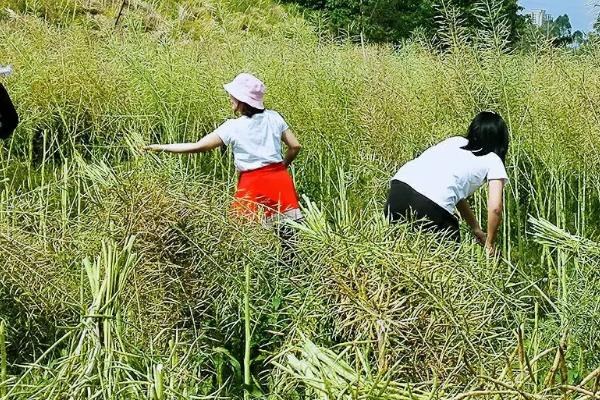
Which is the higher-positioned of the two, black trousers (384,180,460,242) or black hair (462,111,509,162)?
black hair (462,111,509,162)

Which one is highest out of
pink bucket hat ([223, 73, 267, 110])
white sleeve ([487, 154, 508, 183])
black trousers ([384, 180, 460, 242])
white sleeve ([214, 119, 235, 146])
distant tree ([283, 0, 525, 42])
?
pink bucket hat ([223, 73, 267, 110])

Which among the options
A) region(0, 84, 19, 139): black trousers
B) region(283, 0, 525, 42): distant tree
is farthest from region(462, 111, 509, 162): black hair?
region(283, 0, 525, 42): distant tree

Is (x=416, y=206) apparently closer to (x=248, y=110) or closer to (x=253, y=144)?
(x=253, y=144)

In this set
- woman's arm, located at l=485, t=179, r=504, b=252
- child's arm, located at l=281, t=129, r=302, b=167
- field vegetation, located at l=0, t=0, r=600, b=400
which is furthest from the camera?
child's arm, located at l=281, t=129, r=302, b=167

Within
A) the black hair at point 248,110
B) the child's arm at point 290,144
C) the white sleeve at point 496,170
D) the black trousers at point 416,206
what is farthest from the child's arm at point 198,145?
the white sleeve at point 496,170

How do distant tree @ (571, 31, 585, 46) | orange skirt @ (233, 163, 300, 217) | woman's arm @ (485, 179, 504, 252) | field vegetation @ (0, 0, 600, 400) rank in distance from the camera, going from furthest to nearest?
distant tree @ (571, 31, 585, 46), orange skirt @ (233, 163, 300, 217), woman's arm @ (485, 179, 504, 252), field vegetation @ (0, 0, 600, 400)

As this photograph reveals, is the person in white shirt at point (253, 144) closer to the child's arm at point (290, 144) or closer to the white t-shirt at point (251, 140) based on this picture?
the white t-shirt at point (251, 140)

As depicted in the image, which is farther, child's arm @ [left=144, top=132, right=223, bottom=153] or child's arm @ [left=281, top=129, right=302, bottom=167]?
child's arm @ [left=281, top=129, right=302, bottom=167]

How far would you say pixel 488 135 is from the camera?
3.37 metres

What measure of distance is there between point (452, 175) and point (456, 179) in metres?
0.03

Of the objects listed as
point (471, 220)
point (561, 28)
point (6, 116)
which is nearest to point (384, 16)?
point (561, 28)

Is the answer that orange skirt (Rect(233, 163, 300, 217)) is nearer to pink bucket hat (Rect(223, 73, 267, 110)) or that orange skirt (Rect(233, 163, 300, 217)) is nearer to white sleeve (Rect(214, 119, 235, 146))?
white sleeve (Rect(214, 119, 235, 146))

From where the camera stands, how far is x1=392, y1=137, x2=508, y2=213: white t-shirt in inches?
132

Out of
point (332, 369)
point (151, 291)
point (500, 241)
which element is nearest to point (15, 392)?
point (332, 369)
